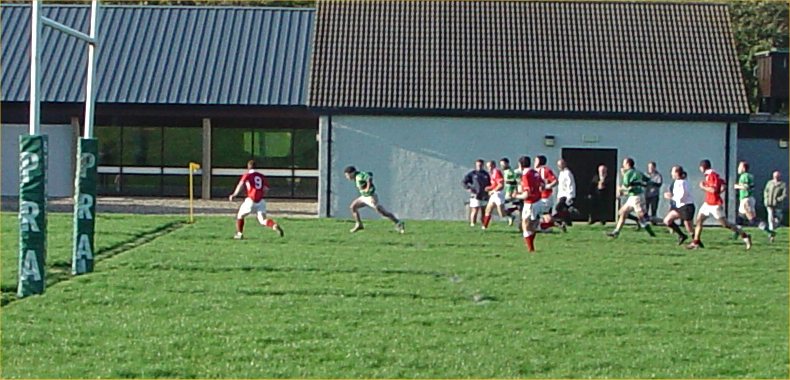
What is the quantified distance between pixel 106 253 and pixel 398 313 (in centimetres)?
760

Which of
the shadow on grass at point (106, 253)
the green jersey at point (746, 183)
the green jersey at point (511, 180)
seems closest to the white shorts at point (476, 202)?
the green jersey at point (511, 180)

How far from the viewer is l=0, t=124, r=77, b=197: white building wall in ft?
124

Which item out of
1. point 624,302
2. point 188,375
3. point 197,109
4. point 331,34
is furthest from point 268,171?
point 188,375

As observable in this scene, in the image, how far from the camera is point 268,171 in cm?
3969

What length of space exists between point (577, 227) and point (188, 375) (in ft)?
63.4

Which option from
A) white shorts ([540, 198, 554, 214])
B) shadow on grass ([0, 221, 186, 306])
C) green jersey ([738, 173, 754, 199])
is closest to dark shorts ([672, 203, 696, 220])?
green jersey ([738, 173, 754, 199])

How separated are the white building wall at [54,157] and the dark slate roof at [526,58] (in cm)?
886

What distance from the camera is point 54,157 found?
126ft

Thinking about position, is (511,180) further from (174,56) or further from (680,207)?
(174,56)

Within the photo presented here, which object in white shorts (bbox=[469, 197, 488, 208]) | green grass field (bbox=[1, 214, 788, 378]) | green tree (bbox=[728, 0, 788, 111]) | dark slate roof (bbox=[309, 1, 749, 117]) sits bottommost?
green grass field (bbox=[1, 214, 788, 378])

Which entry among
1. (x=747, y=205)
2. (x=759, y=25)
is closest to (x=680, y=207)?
(x=747, y=205)

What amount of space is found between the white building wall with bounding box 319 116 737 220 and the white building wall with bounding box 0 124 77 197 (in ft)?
31.1

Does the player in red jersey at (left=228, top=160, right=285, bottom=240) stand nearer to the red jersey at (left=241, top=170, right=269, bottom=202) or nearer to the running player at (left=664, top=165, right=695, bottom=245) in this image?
the red jersey at (left=241, top=170, right=269, bottom=202)

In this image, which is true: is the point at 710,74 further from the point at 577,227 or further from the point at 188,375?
the point at 188,375
